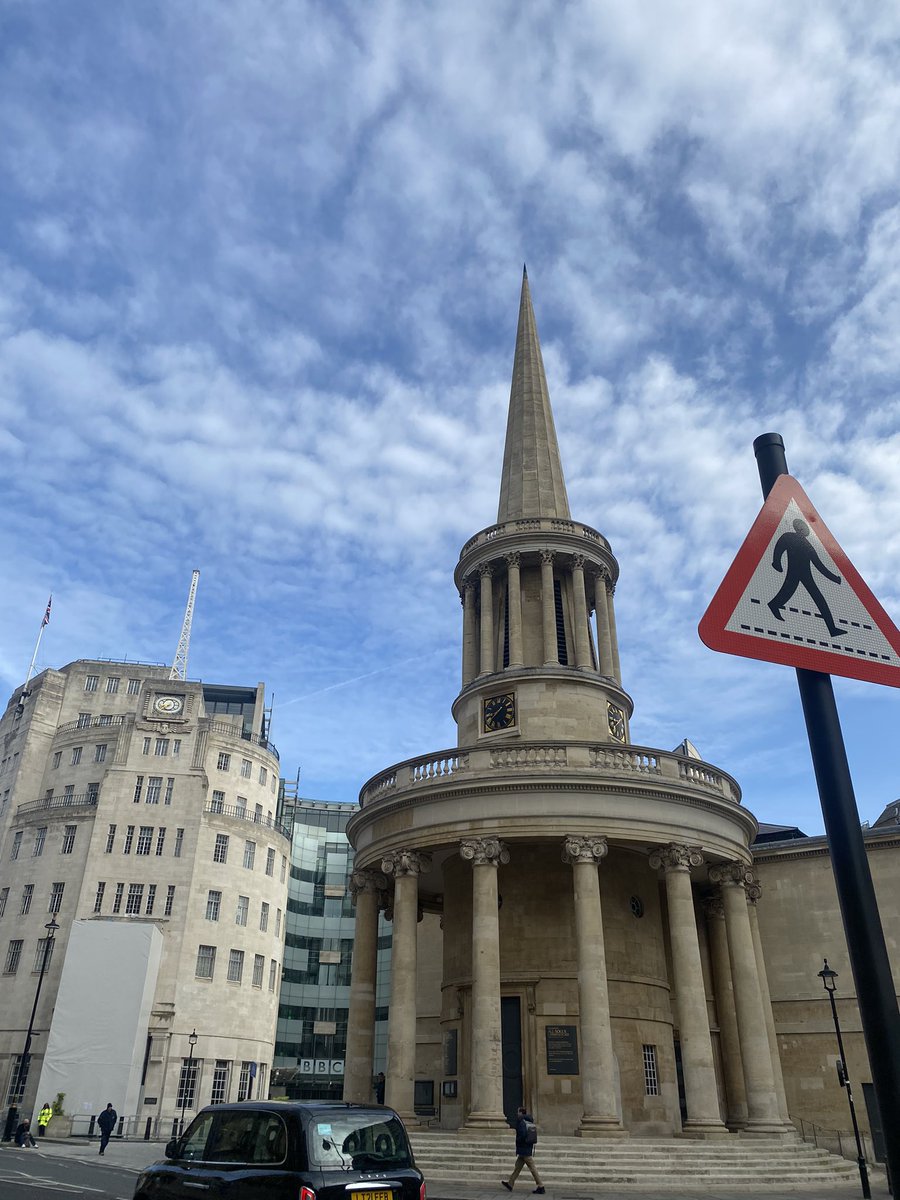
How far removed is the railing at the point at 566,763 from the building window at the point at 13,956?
139 ft

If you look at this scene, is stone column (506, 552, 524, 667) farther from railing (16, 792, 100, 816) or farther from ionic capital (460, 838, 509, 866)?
railing (16, 792, 100, 816)

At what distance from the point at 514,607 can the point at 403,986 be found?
53.2 feet

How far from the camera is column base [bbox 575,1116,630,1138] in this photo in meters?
25.0

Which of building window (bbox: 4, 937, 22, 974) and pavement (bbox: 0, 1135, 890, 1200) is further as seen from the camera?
building window (bbox: 4, 937, 22, 974)

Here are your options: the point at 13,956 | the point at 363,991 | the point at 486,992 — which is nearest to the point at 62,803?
the point at 13,956

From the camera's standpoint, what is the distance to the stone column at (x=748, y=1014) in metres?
27.9

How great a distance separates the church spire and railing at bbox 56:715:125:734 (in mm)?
40944

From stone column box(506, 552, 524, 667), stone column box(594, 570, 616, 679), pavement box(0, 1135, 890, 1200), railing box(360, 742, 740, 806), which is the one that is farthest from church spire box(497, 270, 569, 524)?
pavement box(0, 1135, 890, 1200)

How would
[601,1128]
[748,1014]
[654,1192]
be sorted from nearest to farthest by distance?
1. [654,1192]
2. [601,1128]
3. [748,1014]

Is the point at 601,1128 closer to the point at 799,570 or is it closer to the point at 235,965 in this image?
the point at 799,570

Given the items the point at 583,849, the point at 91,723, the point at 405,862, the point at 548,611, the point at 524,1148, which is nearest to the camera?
the point at 524,1148

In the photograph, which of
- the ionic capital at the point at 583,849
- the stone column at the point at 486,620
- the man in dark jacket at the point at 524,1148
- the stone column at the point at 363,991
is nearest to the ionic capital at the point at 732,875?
the ionic capital at the point at 583,849

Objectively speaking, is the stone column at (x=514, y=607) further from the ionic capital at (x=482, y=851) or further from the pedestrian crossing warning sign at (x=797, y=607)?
the pedestrian crossing warning sign at (x=797, y=607)

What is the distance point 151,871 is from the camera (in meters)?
63.1
